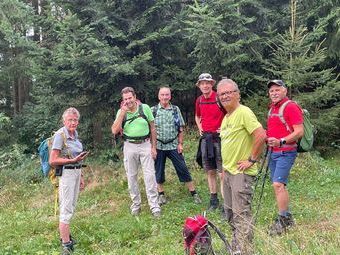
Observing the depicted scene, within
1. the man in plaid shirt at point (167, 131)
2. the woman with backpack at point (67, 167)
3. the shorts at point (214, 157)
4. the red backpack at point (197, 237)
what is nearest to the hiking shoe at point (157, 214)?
the man in plaid shirt at point (167, 131)

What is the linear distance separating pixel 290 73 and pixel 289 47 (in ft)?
2.08

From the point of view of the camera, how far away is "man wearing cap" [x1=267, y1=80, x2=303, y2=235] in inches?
213

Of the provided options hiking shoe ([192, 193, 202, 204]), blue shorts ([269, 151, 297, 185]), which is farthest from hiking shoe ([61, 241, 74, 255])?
blue shorts ([269, 151, 297, 185])

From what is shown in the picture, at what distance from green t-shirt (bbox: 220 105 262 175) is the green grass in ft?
2.49

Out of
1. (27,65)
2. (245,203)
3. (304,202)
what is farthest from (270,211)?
(27,65)

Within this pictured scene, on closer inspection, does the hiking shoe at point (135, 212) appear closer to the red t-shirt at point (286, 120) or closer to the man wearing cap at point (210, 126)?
the man wearing cap at point (210, 126)

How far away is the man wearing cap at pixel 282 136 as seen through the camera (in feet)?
17.7

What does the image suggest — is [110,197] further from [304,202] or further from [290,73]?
[290,73]

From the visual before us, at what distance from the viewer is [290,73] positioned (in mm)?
9570

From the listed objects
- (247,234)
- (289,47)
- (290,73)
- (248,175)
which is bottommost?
(247,234)

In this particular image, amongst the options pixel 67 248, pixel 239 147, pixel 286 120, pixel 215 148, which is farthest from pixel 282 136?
pixel 67 248

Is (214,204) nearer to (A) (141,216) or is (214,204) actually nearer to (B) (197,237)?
(A) (141,216)

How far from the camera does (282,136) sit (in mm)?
5539

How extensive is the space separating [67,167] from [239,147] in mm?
2406
